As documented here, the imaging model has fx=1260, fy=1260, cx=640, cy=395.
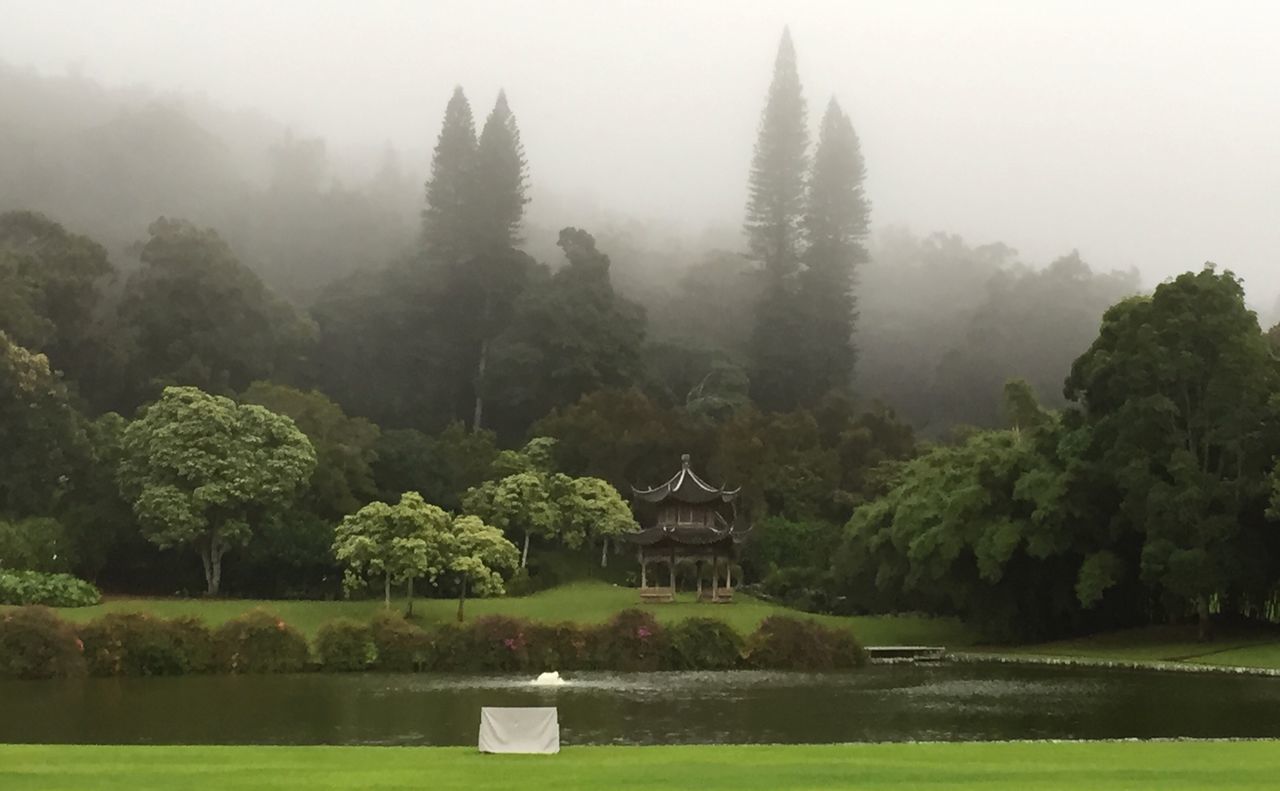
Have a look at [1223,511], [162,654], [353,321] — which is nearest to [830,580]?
[1223,511]

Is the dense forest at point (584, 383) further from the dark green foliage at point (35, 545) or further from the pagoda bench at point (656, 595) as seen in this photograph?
the pagoda bench at point (656, 595)

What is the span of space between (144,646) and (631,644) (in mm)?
12348

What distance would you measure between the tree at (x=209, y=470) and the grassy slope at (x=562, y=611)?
4.04m

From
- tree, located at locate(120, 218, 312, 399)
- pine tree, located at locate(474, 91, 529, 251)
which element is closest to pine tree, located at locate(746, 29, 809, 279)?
pine tree, located at locate(474, 91, 529, 251)

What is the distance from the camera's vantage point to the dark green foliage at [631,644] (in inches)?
1328

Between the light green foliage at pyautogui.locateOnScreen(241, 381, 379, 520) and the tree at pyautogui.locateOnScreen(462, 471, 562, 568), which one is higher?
the light green foliage at pyautogui.locateOnScreen(241, 381, 379, 520)

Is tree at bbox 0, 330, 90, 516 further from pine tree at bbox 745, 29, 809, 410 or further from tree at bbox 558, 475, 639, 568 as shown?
pine tree at bbox 745, 29, 809, 410

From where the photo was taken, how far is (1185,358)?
34594 millimetres

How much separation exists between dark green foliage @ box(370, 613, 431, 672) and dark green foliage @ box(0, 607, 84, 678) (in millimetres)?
7279

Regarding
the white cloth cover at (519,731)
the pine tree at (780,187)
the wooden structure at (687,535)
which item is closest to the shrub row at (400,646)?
the wooden structure at (687,535)

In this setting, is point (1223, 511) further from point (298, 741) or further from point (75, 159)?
point (75, 159)

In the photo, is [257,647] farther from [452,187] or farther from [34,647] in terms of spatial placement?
[452,187]

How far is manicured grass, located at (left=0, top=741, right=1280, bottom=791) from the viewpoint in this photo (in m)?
13.1

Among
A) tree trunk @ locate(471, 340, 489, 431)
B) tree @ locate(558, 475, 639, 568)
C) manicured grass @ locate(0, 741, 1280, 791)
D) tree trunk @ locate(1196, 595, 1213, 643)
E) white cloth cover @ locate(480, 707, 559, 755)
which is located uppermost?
tree trunk @ locate(471, 340, 489, 431)
